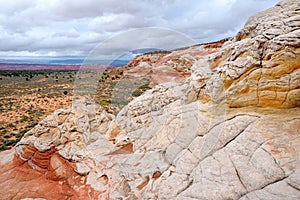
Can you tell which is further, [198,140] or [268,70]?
[198,140]

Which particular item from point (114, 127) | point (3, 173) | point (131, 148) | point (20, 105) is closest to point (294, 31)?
point (131, 148)

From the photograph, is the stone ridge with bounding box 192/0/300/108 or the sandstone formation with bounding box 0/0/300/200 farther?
the stone ridge with bounding box 192/0/300/108

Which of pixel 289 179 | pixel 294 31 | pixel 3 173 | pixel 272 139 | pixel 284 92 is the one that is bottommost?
pixel 3 173

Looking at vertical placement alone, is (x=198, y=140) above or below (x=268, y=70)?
below

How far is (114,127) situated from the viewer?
1264 cm

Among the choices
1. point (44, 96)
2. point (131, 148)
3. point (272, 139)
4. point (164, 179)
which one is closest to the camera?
point (272, 139)

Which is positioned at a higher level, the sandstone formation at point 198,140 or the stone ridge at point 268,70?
the stone ridge at point 268,70

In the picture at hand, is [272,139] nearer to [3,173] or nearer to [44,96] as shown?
[3,173]

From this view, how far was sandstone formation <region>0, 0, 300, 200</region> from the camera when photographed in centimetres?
579

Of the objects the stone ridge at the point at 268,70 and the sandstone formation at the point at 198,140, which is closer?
the sandstone formation at the point at 198,140

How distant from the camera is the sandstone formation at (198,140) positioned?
5.79 meters

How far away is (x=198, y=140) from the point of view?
778 centimetres

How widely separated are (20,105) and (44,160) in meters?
22.5

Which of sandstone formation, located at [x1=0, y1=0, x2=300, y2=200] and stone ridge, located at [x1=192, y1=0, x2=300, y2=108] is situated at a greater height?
stone ridge, located at [x1=192, y1=0, x2=300, y2=108]
